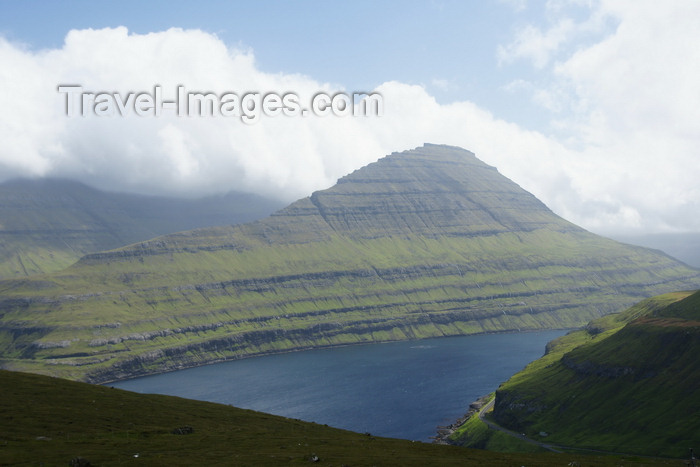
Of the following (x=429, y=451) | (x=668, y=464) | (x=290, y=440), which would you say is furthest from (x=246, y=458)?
(x=668, y=464)

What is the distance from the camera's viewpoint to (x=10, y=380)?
128875 mm

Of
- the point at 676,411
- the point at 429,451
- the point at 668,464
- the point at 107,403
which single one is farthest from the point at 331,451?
the point at 676,411

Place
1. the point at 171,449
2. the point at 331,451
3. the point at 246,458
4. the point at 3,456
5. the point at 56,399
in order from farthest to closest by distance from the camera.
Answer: the point at 56,399 → the point at 331,451 → the point at 171,449 → the point at 246,458 → the point at 3,456

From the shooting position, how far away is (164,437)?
102m

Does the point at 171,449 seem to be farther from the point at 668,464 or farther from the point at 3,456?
the point at 668,464

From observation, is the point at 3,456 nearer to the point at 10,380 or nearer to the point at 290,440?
the point at 290,440

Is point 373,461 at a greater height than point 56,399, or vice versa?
point 56,399

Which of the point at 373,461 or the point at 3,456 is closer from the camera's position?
the point at 3,456

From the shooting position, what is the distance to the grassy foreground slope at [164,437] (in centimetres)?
8356

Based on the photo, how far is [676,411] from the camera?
19562 centimetres

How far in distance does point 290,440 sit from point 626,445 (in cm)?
13565

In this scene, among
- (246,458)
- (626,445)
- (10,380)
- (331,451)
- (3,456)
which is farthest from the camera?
(626,445)

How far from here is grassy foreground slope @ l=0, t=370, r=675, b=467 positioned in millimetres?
83562

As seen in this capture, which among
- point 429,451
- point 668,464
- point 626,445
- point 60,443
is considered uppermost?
point 60,443
